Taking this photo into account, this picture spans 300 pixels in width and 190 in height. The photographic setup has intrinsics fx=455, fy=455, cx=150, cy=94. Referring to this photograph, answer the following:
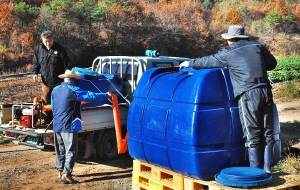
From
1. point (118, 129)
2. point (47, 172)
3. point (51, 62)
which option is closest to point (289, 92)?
point (118, 129)

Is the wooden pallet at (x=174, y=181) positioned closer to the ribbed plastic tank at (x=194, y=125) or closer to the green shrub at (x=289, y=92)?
the ribbed plastic tank at (x=194, y=125)

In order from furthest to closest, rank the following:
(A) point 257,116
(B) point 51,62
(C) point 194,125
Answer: (B) point 51,62
(A) point 257,116
(C) point 194,125

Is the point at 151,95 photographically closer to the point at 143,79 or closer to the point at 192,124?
the point at 143,79

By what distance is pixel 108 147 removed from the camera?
29.2 feet

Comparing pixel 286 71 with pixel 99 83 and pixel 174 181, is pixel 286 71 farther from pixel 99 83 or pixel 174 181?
pixel 174 181

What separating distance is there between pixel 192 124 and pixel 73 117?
3.26 meters

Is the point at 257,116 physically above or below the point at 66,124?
above

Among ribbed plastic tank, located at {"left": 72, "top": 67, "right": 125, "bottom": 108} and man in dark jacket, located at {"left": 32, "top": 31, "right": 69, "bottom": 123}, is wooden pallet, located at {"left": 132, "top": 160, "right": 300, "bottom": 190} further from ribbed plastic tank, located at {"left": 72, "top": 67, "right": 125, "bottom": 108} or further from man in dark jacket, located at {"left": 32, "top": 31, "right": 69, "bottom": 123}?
man in dark jacket, located at {"left": 32, "top": 31, "right": 69, "bottom": 123}

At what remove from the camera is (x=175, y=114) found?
4.84 meters

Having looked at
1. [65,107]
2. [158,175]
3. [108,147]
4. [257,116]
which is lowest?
[108,147]

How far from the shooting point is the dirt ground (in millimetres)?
7270

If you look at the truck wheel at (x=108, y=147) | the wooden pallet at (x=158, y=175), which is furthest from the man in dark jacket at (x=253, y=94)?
the truck wheel at (x=108, y=147)

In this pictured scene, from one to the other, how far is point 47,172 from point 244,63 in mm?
4574

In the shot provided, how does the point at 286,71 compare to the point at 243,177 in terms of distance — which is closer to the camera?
the point at 243,177
